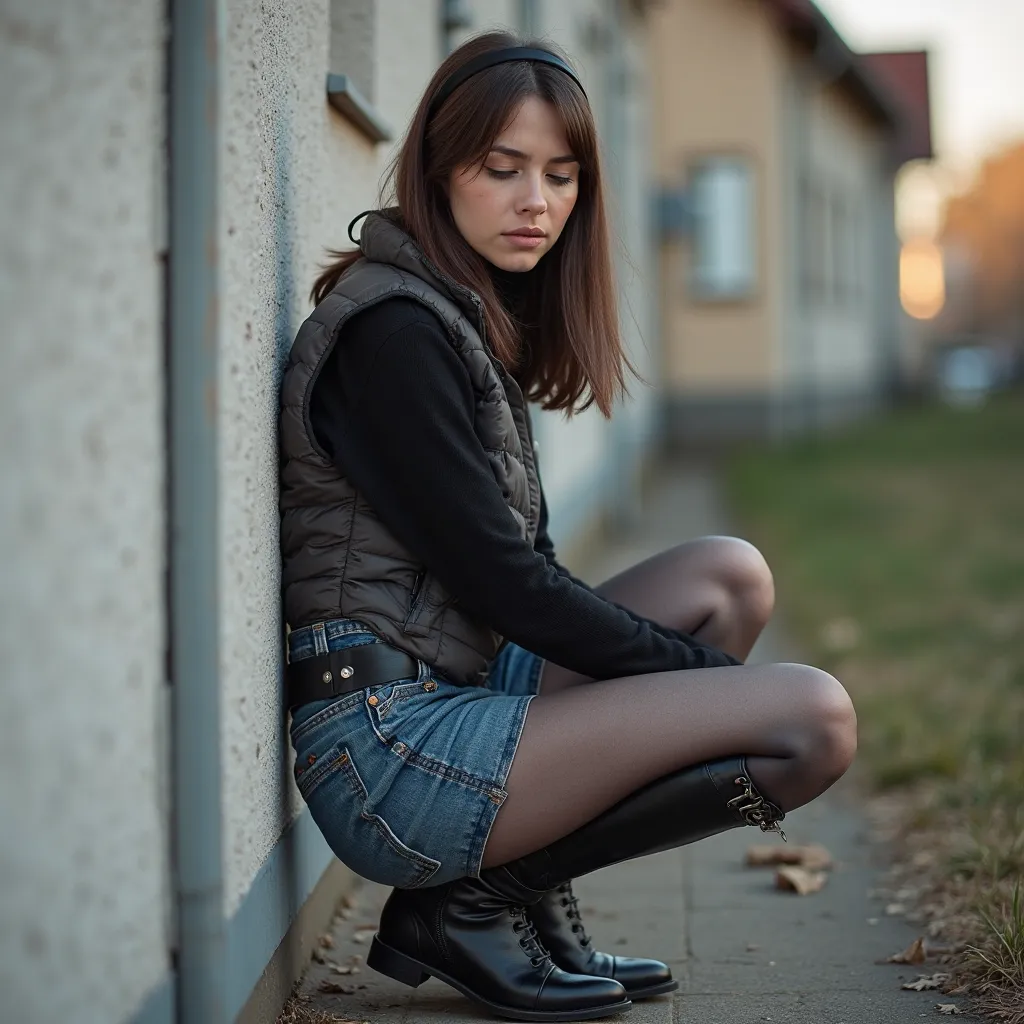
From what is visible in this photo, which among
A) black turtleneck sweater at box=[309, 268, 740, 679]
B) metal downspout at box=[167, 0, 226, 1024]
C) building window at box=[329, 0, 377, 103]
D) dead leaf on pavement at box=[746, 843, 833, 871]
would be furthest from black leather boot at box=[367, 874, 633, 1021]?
building window at box=[329, 0, 377, 103]

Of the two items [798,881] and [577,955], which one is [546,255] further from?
[798,881]

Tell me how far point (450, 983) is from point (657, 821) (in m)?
0.45

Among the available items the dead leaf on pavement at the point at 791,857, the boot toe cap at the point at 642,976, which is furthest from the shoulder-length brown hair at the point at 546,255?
the dead leaf on pavement at the point at 791,857

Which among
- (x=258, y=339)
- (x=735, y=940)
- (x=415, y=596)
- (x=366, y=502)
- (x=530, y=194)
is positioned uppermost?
(x=530, y=194)

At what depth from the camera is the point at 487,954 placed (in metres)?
2.46

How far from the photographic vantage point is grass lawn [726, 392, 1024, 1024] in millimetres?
3215

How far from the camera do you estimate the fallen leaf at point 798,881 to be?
3383mm

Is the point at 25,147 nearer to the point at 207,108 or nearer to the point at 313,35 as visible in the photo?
the point at 207,108

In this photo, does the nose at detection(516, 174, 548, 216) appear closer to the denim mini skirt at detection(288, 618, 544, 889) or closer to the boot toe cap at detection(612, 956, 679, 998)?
the denim mini skirt at detection(288, 618, 544, 889)

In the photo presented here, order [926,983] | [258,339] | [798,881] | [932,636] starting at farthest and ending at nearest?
[932,636]
[798,881]
[926,983]
[258,339]

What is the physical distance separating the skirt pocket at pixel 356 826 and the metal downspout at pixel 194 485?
1.32ft

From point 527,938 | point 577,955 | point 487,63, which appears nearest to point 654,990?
point 577,955

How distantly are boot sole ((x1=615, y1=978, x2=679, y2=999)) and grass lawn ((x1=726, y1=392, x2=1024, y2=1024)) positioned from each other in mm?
530

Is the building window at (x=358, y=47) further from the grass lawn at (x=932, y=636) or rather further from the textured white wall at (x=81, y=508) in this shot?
the grass lawn at (x=932, y=636)
